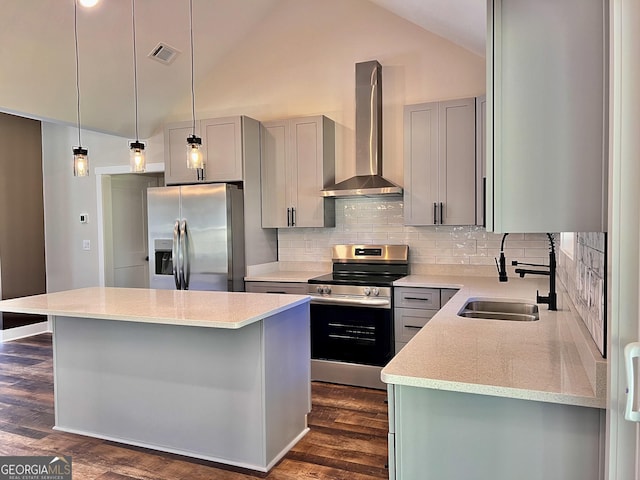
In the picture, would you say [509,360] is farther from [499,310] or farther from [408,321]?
[408,321]

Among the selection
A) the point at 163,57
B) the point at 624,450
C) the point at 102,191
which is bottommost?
the point at 624,450

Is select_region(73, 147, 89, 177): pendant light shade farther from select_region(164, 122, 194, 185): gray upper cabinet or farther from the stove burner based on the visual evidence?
the stove burner

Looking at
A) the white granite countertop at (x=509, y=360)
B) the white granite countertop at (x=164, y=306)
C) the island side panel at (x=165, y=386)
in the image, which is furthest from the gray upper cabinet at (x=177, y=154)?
the white granite countertop at (x=509, y=360)

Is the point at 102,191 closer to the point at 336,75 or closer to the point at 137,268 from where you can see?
the point at 137,268

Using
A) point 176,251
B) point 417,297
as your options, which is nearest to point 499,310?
point 417,297

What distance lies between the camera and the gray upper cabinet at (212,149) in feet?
14.8

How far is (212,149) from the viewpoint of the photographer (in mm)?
4625

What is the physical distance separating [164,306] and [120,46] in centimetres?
287

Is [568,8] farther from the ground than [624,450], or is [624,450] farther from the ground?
[568,8]

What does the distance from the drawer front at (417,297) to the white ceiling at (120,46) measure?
6.41ft

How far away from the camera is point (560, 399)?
1353 mm

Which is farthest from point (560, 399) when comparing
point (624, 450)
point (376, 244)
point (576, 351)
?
point (376, 244)

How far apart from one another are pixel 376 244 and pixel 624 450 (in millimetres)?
3499

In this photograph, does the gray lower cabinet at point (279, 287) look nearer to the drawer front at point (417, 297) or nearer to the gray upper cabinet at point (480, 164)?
the drawer front at point (417, 297)
